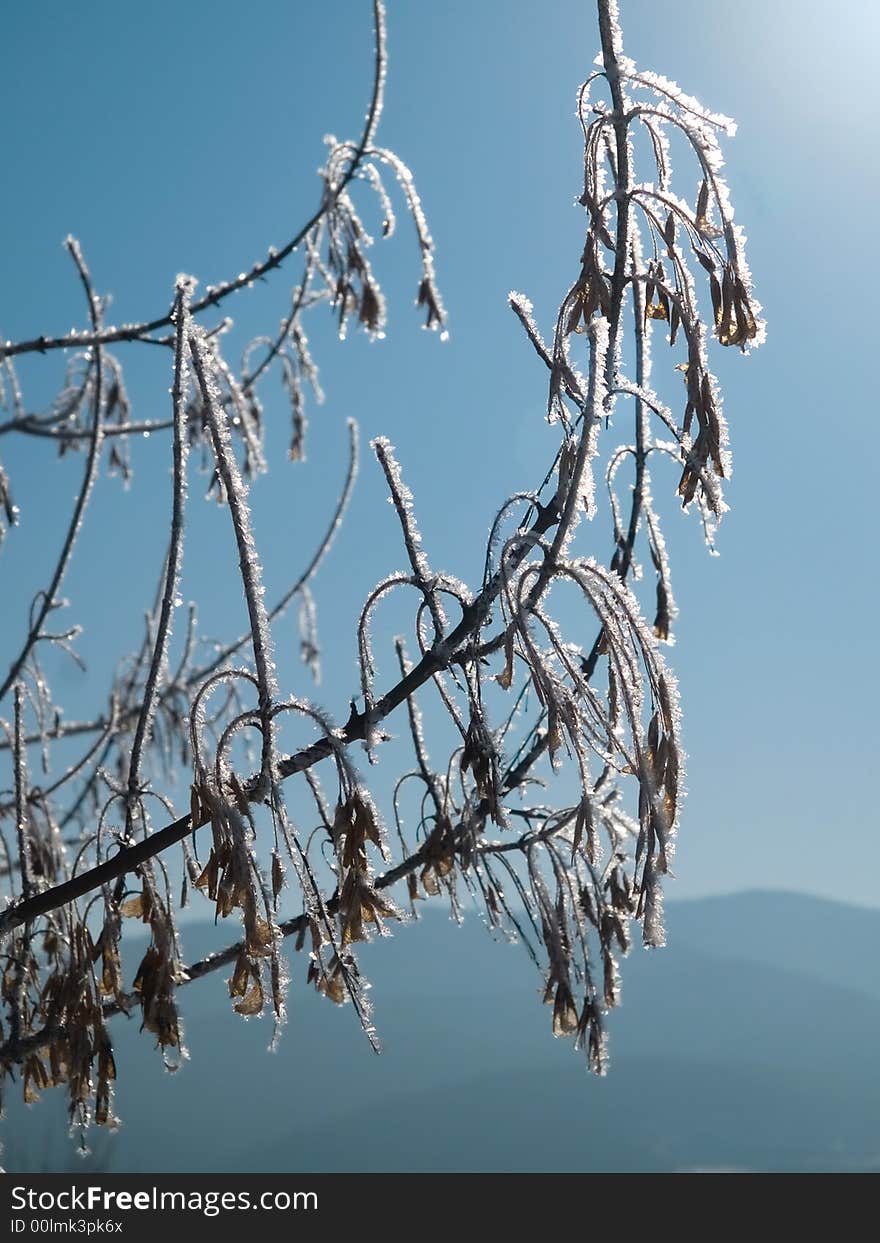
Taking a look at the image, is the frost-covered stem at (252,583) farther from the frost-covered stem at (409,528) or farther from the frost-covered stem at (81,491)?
the frost-covered stem at (81,491)

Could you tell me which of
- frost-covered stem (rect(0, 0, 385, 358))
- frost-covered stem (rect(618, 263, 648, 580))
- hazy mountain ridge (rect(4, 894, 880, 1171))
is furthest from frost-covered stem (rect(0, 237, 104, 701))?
hazy mountain ridge (rect(4, 894, 880, 1171))

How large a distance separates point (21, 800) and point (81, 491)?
73 cm

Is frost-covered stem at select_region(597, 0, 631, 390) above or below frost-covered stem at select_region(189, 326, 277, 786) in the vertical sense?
above

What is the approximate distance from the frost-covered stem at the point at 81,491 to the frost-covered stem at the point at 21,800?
143 millimetres

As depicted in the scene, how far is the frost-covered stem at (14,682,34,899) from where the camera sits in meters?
2.31

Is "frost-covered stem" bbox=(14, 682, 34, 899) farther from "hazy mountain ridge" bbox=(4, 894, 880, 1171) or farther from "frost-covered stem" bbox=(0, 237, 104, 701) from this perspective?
"hazy mountain ridge" bbox=(4, 894, 880, 1171)

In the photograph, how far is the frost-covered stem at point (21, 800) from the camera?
2.31 m

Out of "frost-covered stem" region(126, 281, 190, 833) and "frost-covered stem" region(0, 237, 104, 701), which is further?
"frost-covered stem" region(0, 237, 104, 701)

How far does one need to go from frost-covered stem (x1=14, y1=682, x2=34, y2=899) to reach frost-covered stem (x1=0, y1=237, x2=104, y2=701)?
0.14 metres

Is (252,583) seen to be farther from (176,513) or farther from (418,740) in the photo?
(418,740)

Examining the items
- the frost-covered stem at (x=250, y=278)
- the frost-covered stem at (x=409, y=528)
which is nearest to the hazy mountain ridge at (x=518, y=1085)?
the frost-covered stem at (x=250, y=278)
